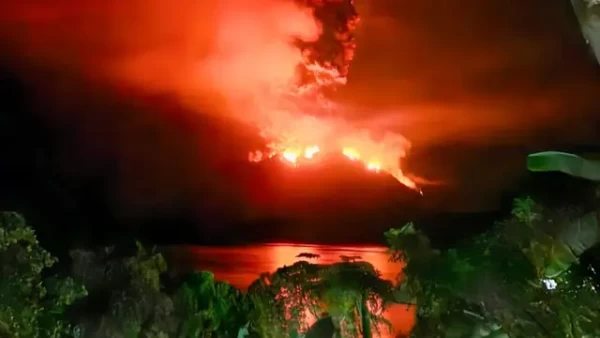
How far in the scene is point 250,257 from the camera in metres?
2.52

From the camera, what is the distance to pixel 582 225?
176 cm

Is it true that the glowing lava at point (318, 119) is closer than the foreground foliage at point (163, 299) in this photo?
No

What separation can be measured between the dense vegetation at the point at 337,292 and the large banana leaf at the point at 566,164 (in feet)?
0.61

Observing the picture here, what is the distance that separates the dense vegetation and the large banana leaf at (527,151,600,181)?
0.19 metres

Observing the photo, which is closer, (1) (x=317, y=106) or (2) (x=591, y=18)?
(2) (x=591, y=18)

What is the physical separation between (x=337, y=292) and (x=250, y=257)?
1.37ft

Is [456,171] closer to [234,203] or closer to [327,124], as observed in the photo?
[327,124]

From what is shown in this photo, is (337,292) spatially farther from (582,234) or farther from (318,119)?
(582,234)

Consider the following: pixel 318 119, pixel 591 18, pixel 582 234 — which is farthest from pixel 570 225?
pixel 318 119

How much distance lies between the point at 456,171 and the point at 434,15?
2.01 ft

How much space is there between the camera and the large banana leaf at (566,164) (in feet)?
5.28

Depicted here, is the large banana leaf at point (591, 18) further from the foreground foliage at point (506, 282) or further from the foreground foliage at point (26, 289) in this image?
the foreground foliage at point (26, 289)

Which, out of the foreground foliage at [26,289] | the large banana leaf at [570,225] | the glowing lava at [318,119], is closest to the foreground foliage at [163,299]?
the foreground foliage at [26,289]

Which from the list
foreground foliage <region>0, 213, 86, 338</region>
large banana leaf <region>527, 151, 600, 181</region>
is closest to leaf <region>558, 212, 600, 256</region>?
large banana leaf <region>527, 151, 600, 181</region>
